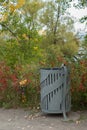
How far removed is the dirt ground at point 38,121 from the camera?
532cm

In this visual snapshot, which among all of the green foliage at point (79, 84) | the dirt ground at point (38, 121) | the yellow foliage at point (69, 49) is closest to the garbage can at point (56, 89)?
the dirt ground at point (38, 121)

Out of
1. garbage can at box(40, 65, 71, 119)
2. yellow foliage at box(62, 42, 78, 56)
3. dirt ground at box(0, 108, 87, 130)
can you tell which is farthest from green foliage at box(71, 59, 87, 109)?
yellow foliage at box(62, 42, 78, 56)

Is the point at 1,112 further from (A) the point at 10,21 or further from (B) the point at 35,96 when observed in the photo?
(A) the point at 10,21

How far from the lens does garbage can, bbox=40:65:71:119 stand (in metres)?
5.85

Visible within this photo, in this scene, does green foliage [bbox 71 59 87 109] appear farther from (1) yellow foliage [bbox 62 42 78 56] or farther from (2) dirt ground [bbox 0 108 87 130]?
(1) yellow foliage [bbox 62 42 78 56]

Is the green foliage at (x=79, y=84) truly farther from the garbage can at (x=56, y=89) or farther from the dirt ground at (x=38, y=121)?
the garbage can at (x=56, y=89)

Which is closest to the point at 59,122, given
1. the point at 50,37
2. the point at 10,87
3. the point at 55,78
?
the point at 55,78

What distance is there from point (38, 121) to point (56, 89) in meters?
0.71

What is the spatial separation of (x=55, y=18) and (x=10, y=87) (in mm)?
15099

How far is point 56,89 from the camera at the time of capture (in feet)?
19.2

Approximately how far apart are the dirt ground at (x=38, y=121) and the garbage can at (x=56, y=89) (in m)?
0.21

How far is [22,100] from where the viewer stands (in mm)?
6941

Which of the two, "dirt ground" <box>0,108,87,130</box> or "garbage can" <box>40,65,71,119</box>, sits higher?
"garbage can" <box>40,65,71,119</box>

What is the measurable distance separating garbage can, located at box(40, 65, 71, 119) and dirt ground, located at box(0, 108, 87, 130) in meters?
0.21
